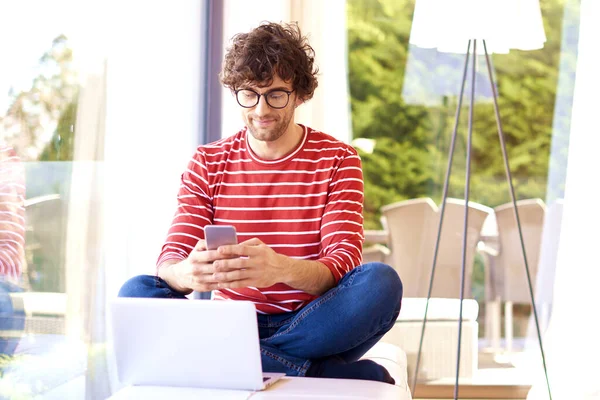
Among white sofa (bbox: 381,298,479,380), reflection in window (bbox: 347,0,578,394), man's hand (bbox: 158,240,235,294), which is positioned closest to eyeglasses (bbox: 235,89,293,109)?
man's hand (bbox: 158,240,235,294)

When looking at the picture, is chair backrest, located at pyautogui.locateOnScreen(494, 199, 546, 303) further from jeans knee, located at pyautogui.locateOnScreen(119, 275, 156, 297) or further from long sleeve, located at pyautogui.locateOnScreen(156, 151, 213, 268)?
jeans knee, located at pyautogui.locateOnScreen(119, 275, 156, 297)

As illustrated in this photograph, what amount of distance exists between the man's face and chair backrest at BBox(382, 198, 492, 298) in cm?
217

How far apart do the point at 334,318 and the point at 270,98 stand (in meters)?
0.64

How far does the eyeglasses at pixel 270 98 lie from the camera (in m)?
2.21

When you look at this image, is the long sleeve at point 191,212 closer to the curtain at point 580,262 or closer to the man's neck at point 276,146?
the man's neck at point 276,146

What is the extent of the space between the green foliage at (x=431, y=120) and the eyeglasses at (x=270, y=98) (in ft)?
7.16

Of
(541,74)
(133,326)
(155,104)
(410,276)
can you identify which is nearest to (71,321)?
(133,326)

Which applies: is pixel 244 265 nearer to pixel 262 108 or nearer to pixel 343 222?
pixel 343 222

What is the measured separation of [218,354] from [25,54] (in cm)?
95

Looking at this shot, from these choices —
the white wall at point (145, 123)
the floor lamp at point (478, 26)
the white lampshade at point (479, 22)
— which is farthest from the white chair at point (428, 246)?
the white wall at point (145, 123)

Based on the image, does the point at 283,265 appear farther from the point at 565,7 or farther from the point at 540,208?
the point at 565,7

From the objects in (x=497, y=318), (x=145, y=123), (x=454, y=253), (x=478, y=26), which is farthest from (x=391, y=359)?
(x=497, y=318)

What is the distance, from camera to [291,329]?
2002mm

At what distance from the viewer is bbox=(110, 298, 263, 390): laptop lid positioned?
168cm
